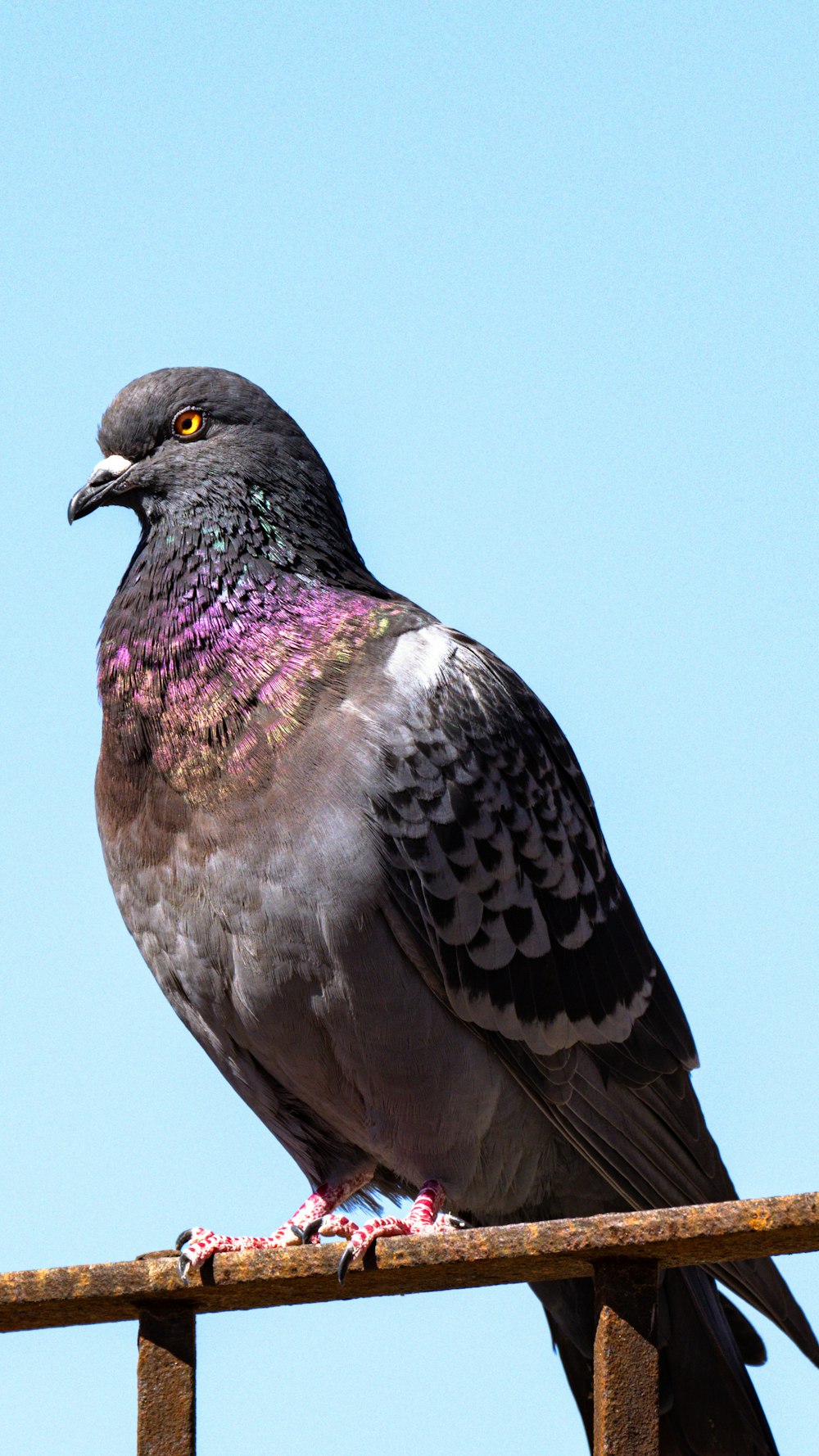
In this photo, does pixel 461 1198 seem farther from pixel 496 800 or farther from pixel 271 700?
pixel 271 700

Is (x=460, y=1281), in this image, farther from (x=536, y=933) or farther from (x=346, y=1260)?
(x=536, y=933)

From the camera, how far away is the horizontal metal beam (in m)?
3.37

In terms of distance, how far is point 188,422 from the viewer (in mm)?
6996

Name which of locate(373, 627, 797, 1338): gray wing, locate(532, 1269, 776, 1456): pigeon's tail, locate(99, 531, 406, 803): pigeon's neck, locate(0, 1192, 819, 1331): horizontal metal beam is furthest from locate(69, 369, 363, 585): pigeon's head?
locate(0, 1192, 819, 1331): horizontal metal beam

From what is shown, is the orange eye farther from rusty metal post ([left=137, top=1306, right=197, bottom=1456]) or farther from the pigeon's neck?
rusty metal post ([left=137, top=1306, right=197, bottom=1456])

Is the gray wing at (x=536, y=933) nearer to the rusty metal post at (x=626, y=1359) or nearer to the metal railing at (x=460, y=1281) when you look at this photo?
the metal railing at (x=460, y=1281)

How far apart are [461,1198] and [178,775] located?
180 centimetres

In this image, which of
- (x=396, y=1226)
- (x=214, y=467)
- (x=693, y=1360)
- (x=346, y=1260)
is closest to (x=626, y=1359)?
(x=346, y=1260)

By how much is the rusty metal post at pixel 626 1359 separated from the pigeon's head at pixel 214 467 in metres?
3.65

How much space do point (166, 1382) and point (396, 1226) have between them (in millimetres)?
1500

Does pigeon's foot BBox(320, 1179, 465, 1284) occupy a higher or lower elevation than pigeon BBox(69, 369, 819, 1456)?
lower

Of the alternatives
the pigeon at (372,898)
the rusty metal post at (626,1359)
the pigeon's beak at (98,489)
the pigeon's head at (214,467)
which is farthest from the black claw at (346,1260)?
the pigeon's beak at (98,489)

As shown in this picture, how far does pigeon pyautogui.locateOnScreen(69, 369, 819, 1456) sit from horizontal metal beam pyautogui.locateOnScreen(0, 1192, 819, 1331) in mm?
1137

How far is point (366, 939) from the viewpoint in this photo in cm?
575
